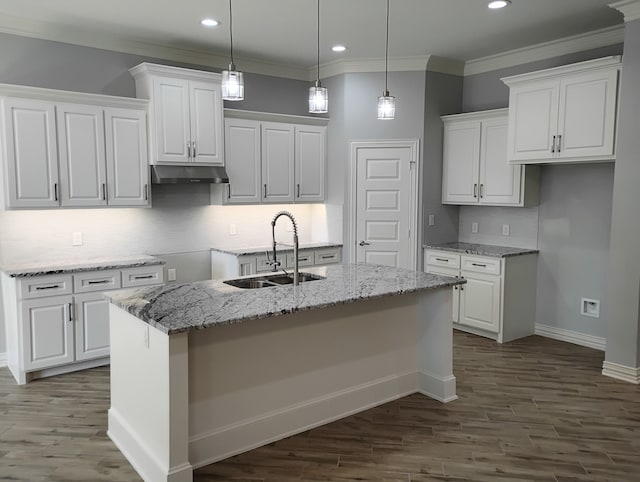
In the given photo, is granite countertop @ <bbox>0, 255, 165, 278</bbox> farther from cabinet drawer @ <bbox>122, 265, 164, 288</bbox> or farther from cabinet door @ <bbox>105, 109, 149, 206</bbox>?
cabinet door @ <bbox>105, 109, 149, 206</bbox>

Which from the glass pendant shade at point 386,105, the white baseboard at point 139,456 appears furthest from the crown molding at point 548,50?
the white baseboard at point 139,456

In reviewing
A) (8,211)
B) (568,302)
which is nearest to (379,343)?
(568,302)

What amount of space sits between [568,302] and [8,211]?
5.23 metres

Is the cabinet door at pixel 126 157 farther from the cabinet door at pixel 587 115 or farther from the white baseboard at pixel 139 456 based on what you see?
the cabinet door at pixel 587 115

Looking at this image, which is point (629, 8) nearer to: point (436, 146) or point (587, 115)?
point (587, 115)

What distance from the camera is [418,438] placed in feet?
10.5

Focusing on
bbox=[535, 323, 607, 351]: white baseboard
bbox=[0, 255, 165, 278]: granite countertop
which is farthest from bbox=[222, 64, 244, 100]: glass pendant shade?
bbox=[535, 323, 607, 351]: white baseboard

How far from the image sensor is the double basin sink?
3598 millimetres

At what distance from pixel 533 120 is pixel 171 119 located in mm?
3329

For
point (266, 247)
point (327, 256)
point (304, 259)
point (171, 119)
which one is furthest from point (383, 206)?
point (171, 119)

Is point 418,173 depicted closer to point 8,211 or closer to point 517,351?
point 517,351

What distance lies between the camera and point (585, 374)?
4.28 meters

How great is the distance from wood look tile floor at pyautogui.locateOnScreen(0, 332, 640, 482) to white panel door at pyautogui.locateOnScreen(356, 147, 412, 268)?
6.30ft

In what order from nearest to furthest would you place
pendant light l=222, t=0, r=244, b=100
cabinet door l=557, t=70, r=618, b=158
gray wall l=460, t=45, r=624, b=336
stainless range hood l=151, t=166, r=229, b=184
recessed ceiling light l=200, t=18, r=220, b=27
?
pendant light l=222, t=0, r=244, b=100
cabinet door l=557, t=70, r=618, b=158
recessed ceiling light l=200, t=18, r=220, b=27
stainless range hood l=151, t=166, r=229, b=184
gray wall l=460, t=45, r=624, b=336
